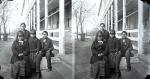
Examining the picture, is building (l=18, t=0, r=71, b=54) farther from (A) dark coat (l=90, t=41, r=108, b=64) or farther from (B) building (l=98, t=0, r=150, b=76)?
(B) building (l=98, t=0, r=150, b=76)

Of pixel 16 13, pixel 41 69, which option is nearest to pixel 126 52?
pixel 41 69

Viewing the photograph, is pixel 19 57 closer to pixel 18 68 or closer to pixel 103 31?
pixel 18 68

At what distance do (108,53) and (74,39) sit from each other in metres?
0.64

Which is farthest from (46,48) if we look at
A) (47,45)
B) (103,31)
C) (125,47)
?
(125,47)

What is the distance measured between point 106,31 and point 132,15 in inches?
22.2

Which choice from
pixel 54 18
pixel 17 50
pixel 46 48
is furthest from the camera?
pixel 54 18

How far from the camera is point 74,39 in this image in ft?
12.3

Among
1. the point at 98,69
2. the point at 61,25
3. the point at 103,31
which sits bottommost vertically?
the point at 98,69

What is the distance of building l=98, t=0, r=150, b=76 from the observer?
→ 3.76 metres

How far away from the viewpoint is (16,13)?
3604 millimetres

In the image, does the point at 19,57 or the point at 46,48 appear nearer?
the point at 19,57

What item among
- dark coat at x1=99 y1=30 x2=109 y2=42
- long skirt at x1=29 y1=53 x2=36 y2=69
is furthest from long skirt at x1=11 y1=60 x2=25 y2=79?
dark coat at x1=99 y1=30 x2=109 y2=42

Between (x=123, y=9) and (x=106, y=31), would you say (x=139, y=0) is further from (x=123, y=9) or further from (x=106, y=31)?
(x=106, y=31)

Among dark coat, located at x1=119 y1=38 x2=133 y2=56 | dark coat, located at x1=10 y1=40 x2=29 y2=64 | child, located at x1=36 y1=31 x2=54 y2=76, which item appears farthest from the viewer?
dark coat, located at x1=119 y1=38 x2=133 y2=56
